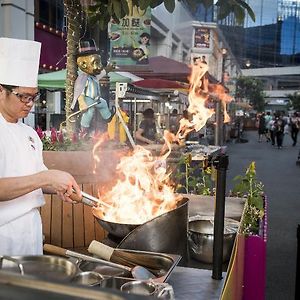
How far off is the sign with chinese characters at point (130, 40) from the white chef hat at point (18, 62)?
8975mm

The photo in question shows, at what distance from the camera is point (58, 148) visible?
4582 millimetres

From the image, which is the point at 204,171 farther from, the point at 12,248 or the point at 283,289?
the point at 12,248

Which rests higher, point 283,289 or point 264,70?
point 264,70

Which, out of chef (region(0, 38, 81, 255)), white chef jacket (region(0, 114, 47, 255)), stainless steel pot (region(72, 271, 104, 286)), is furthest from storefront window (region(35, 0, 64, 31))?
stainless steel pot (region(72, 271, 104, 286))

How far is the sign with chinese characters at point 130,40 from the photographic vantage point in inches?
446

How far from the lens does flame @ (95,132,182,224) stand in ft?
8.92

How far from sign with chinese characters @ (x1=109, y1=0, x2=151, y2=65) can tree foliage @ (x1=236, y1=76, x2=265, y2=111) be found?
41.9 metres

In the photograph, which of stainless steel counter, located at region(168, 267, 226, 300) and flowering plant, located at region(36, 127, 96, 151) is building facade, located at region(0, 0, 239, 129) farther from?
stainless steel counter, located at region(168, 267, 226, 300)

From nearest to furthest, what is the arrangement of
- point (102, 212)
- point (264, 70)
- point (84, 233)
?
1. point (102, 212)
2. point (84, 233)
3. point (264, 70)

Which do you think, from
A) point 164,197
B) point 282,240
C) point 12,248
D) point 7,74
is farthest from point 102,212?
point 282,240

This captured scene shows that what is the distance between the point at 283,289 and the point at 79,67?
4.04m

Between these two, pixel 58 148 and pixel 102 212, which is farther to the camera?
pixel 58 148

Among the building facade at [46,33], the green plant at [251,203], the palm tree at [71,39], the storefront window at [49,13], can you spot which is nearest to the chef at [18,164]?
the green plant at [251,203]

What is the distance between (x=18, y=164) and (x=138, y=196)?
36.0 inches
